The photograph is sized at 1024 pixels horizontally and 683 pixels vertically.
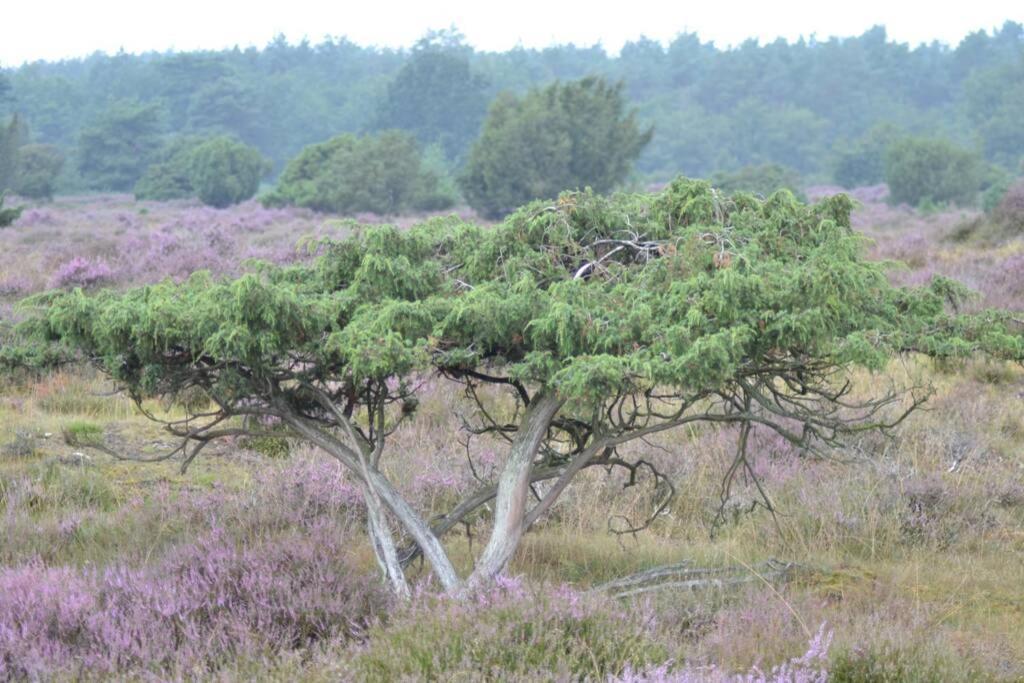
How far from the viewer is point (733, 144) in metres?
82.5

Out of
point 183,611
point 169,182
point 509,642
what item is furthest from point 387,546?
point 169,182

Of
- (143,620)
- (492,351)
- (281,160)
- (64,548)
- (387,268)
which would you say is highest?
(387,268)

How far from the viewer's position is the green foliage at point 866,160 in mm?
61469

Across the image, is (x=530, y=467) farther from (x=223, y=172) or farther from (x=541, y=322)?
(x=223, y=172)

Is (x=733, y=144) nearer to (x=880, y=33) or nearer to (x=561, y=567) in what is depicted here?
(x=880, y=33)

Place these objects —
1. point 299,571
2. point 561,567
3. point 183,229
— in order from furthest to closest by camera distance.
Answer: point 183,229 → point 561,567 → point 299,571

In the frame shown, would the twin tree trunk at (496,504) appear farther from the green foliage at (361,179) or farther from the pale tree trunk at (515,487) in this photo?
the green foliage at (361,179)

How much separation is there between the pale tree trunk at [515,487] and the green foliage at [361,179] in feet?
109

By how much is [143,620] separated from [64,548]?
1862 mm

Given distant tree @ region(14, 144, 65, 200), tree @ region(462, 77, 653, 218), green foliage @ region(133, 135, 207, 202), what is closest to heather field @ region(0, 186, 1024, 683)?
tree @ region(462, 77, 653, 218)

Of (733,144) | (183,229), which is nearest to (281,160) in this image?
(733,144)

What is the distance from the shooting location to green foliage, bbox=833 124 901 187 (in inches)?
2420

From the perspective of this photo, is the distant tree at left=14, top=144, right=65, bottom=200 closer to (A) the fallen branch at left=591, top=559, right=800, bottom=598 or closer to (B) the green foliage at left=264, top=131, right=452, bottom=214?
(B) the green foliage at left=264, top=131, right=452, bottom=214

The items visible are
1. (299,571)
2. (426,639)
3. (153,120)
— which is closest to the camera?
(426,639)
